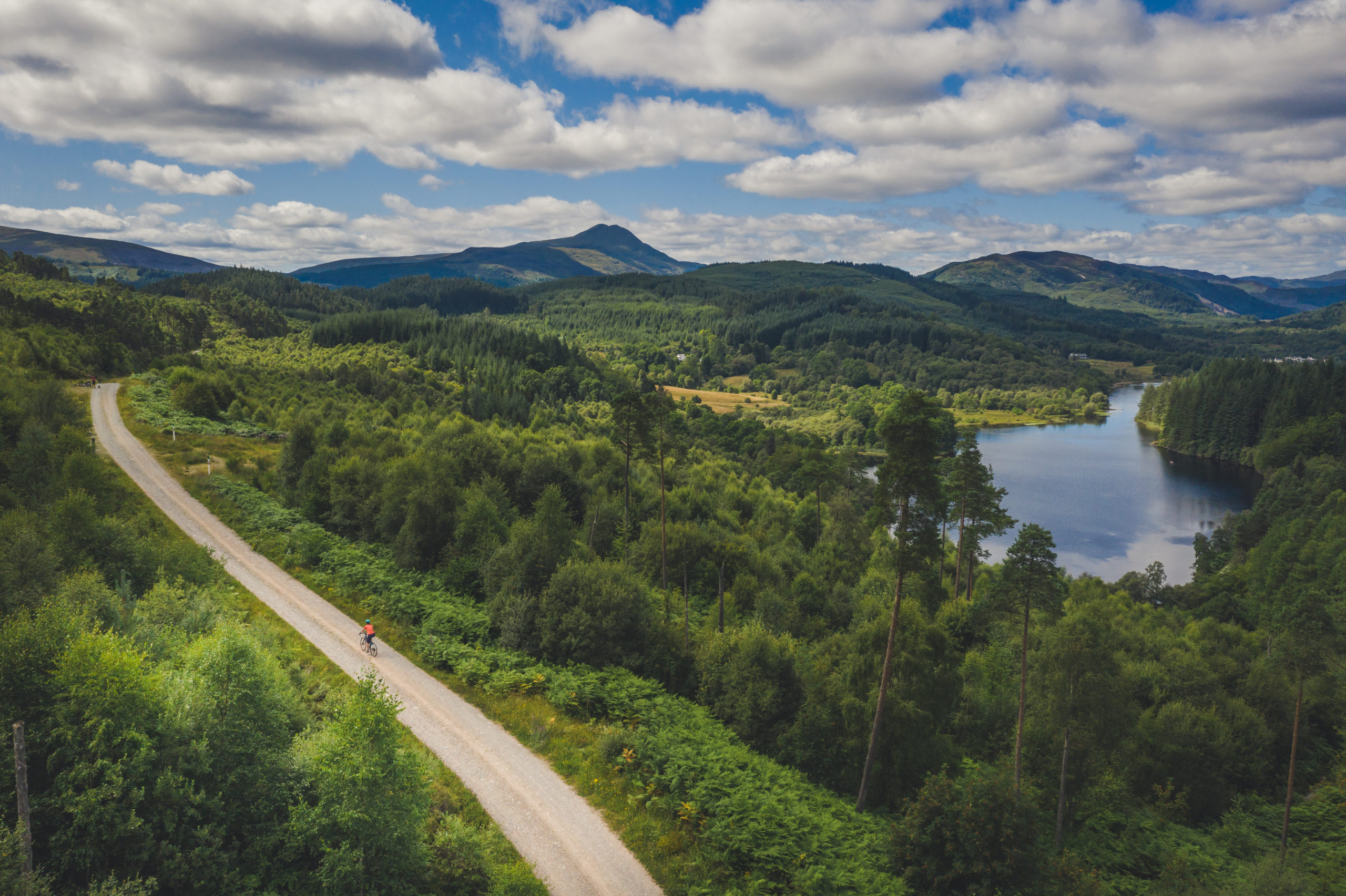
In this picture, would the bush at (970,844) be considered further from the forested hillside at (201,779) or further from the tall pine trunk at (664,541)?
the tall pine trunk at (664,541)

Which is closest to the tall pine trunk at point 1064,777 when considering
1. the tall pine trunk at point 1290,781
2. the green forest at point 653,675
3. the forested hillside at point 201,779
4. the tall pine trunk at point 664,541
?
the green forest at point 653,675

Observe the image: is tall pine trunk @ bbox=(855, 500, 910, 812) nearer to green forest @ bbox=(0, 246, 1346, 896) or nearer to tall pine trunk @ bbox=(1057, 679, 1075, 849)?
green forest @ bbox=(0, 246, 1346, 896)

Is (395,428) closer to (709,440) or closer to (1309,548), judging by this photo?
(709,440)

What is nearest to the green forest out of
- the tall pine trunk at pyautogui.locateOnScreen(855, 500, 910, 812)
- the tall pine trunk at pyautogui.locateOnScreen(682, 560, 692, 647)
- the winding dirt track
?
the tall pine trunk at pyautogui.locateOnScreen(855, 500, 910, 812)

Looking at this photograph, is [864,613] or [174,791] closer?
[174,791]

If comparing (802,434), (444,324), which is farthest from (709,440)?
Result: (444,324)

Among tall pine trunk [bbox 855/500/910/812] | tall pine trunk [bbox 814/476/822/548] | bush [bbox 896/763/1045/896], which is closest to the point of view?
bush [bbox 896/763/1045/896]
